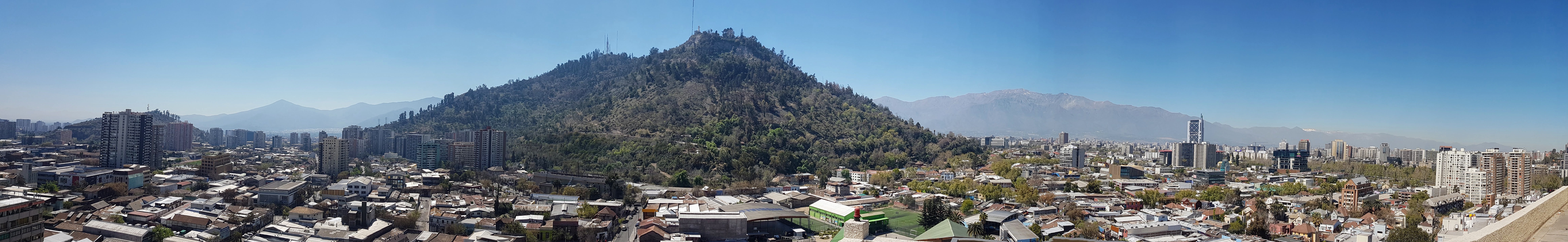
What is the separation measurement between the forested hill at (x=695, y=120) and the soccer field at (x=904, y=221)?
5.06 m

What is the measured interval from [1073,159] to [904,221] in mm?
15386

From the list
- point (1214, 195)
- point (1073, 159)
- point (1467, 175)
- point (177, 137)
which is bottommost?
point (1214, 195)

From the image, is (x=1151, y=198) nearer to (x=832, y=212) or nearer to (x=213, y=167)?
(x=832, y=212)

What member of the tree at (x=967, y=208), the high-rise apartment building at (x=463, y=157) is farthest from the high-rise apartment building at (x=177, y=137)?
the tree at (x=967, y=208)

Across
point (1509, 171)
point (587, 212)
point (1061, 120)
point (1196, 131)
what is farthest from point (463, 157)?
point (1061, 120)

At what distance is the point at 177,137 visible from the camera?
973 inches

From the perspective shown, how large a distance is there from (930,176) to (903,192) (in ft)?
13.0

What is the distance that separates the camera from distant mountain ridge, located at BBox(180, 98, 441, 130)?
2707 inches

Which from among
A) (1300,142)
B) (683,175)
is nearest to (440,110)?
(683,175)

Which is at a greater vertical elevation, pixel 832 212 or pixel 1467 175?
pixel 1467 175

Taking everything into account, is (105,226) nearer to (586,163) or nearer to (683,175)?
(683,175)

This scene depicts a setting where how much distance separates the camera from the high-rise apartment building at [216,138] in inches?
1230

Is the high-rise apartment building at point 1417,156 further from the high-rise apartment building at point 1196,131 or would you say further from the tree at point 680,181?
the tree at point 680,181

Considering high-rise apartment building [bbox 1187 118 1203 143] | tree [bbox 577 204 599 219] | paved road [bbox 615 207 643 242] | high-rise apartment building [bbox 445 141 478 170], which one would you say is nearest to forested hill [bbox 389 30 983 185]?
high-rise apartment building [bbox 445 141 478 170]
